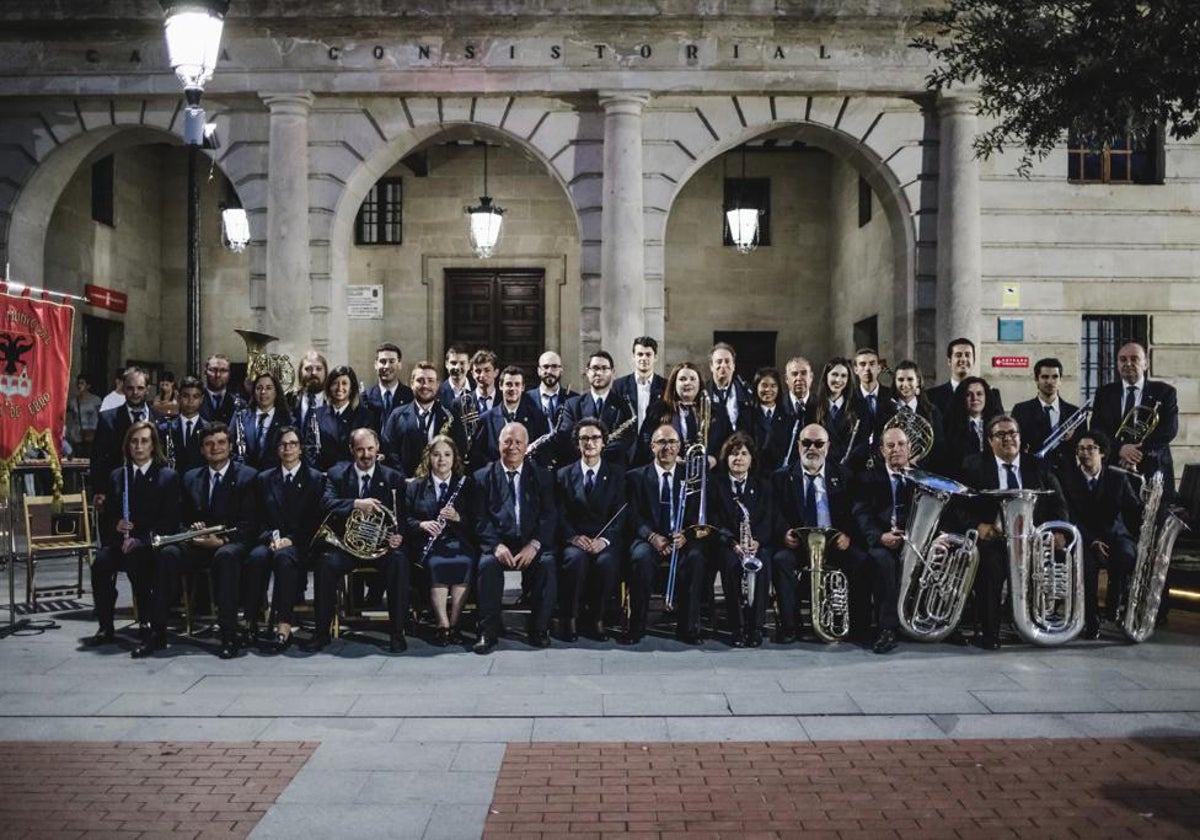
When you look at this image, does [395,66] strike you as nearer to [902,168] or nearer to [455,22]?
[455,22]

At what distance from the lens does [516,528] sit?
856 centimetres

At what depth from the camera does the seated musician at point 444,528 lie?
8438 mm

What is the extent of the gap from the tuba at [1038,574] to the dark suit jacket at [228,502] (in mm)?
6160

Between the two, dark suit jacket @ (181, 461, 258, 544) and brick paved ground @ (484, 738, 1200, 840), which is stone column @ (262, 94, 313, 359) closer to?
dark suit jacket @ (181, 461, 258, 544)

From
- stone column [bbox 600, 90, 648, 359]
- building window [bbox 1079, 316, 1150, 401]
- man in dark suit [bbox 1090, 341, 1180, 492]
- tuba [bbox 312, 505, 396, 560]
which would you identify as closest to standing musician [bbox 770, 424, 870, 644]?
man in dark suit [bbox 1090, 341, 1180, 492]

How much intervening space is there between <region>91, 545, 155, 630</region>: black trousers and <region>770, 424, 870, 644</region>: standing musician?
207 inches

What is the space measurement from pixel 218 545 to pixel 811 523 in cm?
502

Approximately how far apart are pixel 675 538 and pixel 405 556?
2261mm

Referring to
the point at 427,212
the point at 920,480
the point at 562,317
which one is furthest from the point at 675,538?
the point at 427,212

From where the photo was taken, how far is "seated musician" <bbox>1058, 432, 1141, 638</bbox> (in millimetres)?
8781

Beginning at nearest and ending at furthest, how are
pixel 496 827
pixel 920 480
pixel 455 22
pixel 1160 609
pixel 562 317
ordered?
pixel 496 827 < pixel 920 480 < pixel 1160 609 < pixel 455 22 < pixel 562 317

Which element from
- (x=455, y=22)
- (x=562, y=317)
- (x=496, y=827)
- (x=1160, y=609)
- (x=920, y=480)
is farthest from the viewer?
(x=562, y=317)

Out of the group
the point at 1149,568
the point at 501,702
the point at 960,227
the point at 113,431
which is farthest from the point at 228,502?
the point at 960,227

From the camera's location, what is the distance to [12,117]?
49.6 ft
